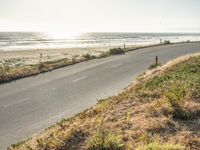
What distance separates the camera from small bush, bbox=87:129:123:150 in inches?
312

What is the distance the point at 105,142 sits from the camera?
802 centimetres

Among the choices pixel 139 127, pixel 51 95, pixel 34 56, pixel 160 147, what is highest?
pixel 160 147

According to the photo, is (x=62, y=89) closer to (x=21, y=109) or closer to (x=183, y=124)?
(x=21, y=109)

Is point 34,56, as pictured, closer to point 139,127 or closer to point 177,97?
point 177,97

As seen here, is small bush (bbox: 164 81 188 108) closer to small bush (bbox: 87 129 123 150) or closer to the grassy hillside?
the grassy hillside

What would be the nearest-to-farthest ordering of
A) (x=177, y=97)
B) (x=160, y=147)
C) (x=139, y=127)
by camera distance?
(x=160, y=147)
(x=139, y=127)
(x=177, y=97)

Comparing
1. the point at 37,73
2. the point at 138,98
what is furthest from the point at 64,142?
the point at 37,73

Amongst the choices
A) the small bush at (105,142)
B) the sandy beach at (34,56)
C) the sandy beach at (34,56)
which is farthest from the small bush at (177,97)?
the sandy beach at (34,56)

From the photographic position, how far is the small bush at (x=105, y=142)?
312 inches

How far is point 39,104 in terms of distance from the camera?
1731 centimetres

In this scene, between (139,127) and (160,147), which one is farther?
(139,127)

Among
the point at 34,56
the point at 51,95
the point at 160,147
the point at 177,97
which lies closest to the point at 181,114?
the point at 177,97

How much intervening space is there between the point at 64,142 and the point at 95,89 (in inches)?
481

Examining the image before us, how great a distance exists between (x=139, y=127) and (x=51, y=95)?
10982 mm
